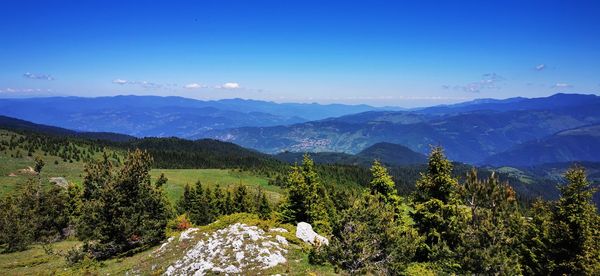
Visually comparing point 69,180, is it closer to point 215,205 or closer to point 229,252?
point 215,205

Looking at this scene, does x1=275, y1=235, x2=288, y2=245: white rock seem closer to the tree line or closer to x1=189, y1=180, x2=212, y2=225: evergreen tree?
the tree line

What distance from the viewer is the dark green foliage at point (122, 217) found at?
113 feet

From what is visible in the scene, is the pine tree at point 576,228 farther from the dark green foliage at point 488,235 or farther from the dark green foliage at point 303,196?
the dark green foliage at point 303,196

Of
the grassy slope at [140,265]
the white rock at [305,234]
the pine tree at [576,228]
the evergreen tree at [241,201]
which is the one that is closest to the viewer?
the grassy slope at [140,265]

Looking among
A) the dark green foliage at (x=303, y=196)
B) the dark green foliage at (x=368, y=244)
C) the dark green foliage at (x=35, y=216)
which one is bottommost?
the dark green foliage at (x=35, y=216)

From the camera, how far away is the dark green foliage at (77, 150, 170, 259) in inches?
1358

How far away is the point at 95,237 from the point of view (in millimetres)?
34406

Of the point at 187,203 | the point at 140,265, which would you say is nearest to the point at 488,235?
the point at 140,265

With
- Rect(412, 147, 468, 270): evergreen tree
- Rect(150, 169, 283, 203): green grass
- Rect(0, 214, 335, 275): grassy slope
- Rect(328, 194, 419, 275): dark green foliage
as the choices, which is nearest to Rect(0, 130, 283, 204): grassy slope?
Rect(150, 169, 283, 203): green grass

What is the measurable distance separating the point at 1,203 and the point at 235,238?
55.0m

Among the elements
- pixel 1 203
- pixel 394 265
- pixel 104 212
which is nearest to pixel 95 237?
pixel 104 212

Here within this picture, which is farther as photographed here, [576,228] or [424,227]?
[424,227]

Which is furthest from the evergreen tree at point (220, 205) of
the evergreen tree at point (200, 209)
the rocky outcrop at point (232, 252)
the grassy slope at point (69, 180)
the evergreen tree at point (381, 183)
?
the rocky outcrop at point (232, 252)

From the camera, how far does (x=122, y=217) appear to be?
34938 mm
